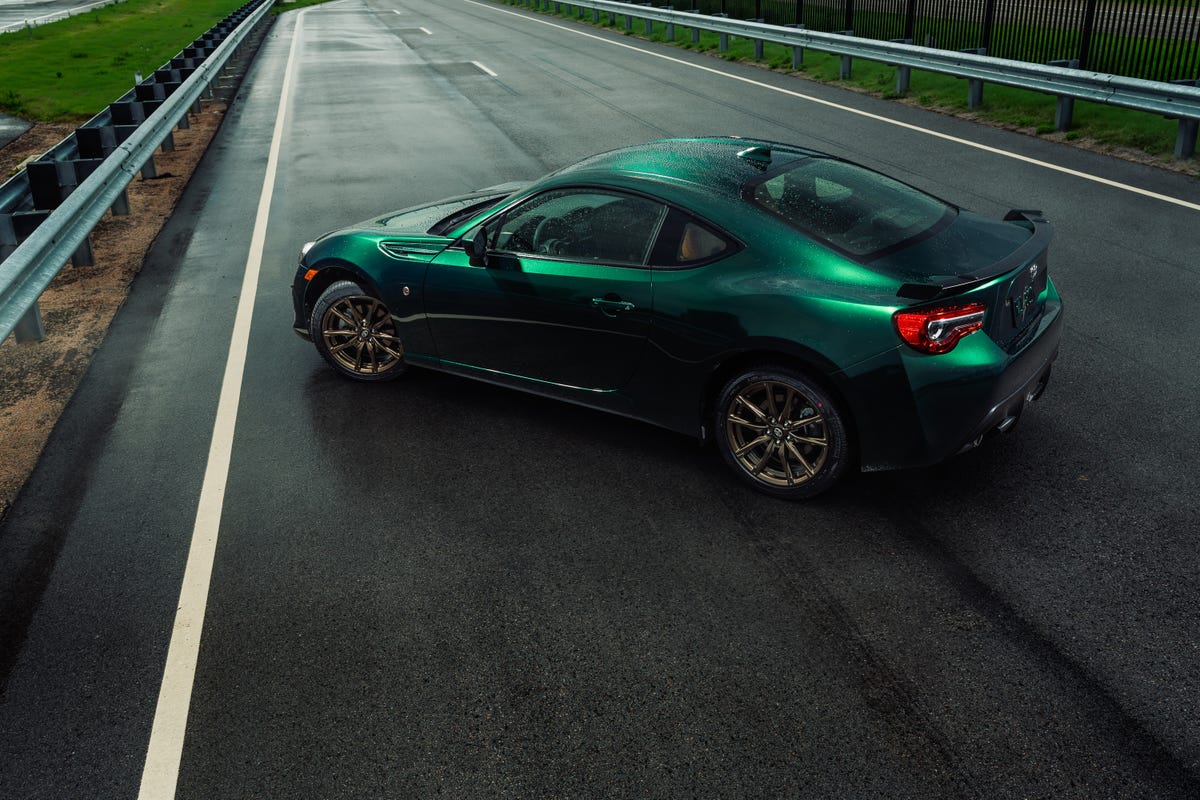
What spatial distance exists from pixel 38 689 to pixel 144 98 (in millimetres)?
12853

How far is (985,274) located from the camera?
4906mm

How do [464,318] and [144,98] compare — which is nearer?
[464,318]

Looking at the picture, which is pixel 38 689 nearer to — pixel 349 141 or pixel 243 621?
pixel 243 621

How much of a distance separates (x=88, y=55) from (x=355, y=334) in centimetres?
2626

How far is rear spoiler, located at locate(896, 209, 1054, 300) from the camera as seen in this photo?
15.5ft

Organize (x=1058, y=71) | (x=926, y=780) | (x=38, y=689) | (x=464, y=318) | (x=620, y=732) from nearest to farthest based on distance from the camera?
1. (x=926, y=780)
2. (x=620, y=732)
3. (x=38, y=689)
4. (x=464, y=318)
5. (x=1058, y=71)

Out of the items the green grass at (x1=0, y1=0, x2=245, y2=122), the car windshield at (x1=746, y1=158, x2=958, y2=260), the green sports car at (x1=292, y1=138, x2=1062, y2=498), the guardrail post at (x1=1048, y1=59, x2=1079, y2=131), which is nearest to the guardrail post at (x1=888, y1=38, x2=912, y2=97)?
the guardrail post at (x1=1048, y1=59, x2=1079, y2=131)

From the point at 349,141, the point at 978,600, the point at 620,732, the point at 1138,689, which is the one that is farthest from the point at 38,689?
the point at 349,141

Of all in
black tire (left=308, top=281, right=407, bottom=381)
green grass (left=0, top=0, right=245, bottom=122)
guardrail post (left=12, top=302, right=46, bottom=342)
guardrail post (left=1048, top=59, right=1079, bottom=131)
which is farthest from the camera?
green grass (left=0, top=0, right=245, bottom=122)

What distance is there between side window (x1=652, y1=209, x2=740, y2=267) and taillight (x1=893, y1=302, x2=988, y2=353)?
0.92 m

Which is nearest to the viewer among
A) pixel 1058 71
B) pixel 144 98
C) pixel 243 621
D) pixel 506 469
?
pixel 243 621

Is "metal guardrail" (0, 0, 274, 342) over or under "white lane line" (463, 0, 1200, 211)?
over

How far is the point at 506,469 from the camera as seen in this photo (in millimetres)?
5848

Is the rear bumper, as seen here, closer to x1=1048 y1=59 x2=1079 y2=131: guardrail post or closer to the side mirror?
the side mirror
